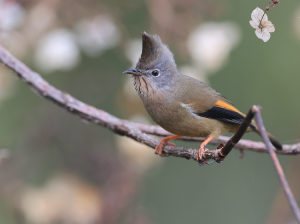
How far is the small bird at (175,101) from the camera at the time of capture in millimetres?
2479

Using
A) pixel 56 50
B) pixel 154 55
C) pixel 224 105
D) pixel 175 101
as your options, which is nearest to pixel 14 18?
pixel 56 50

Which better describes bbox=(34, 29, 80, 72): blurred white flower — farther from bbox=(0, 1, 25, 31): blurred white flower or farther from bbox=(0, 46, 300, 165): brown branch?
bbox=(0, 46, 300, 165): brown branch

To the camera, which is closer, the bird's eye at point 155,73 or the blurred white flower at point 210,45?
A: the bird's eye at point 155,73

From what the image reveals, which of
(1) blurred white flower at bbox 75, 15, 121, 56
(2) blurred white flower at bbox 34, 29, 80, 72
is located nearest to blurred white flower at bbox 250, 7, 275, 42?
(1) blurred white flower at bbox 75, 15, 121, 56

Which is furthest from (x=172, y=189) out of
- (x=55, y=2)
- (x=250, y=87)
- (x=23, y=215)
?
(x=55, y=2)

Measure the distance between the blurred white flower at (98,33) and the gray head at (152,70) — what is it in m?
0.77

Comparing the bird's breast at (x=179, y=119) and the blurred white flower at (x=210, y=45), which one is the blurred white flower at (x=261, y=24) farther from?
the blurred white flower at (x=210, y=45)

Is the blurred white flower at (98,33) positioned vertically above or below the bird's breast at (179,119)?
above

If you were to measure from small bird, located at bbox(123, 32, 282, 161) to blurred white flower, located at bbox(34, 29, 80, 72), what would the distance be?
0.94 metres

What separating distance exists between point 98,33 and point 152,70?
0.95 m

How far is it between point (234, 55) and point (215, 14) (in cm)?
173

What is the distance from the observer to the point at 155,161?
10.6ft

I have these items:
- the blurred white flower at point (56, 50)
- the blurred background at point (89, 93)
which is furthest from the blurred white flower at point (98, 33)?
the blurred white flower at point (56, 50)

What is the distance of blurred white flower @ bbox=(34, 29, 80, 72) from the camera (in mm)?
3256
